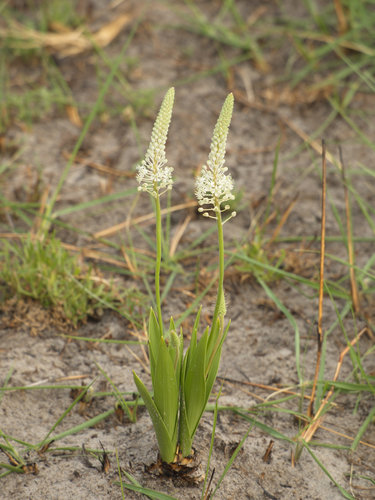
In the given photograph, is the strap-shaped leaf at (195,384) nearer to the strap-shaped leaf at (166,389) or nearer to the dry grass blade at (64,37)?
the strap-shaped leaf at (166,389)

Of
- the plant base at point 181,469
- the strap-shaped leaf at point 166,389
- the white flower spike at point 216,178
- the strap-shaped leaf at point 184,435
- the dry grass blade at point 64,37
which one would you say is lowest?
the plant base at point 181,469

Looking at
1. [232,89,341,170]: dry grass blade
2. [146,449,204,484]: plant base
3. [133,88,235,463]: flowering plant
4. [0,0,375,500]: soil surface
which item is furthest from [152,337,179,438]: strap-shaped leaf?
[232,89,341,170]: dry grass blade

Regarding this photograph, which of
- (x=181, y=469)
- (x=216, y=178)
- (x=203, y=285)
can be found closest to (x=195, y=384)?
(x=181, y=469)

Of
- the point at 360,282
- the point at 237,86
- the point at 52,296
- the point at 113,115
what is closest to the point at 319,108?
the point at 237,86

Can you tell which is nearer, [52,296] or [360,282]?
[52,296]

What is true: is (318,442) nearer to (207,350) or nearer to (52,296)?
(207,350)

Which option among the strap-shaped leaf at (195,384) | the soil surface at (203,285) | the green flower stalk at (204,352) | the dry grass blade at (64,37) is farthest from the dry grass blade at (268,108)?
the strap-shaped leaf at (195,384)
